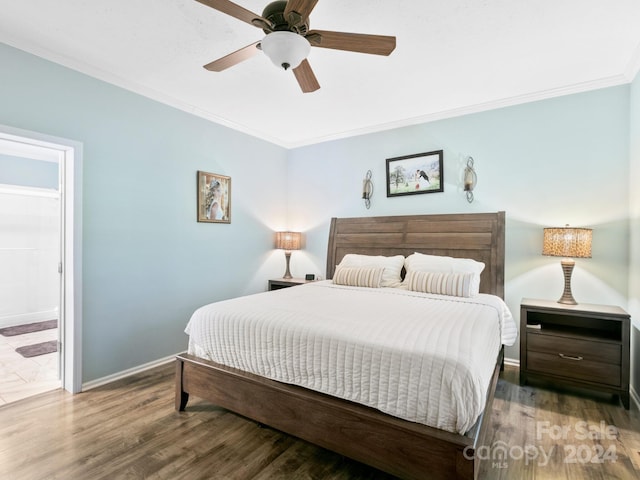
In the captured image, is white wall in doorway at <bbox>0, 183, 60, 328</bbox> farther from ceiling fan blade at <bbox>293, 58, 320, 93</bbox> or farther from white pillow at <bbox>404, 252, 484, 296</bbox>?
white pillow at <bbox>404, 252, 484, 296</bbox>

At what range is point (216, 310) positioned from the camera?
7.61ft

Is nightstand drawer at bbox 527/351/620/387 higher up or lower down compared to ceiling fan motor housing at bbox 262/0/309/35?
lower down

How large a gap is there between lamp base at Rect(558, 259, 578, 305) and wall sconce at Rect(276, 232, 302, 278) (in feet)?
9.82

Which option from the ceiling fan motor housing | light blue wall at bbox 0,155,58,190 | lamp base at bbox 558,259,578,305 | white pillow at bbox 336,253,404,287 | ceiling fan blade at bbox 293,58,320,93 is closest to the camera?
the ceiling fan motor housing

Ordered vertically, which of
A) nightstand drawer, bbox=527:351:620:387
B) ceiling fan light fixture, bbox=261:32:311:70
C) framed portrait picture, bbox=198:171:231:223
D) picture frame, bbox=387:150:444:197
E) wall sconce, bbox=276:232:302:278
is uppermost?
ceiling fan light fixture, bbox=261:32:311:70

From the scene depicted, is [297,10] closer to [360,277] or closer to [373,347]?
[373,347]

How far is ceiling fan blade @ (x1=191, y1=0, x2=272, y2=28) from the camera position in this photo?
5.22 feet

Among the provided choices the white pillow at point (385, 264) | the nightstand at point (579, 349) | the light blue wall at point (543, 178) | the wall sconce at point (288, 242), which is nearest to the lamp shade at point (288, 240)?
the wall sconce at point (288, 242)

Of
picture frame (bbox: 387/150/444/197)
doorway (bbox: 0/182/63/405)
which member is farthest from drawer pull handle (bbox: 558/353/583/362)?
doorway (bbox: 0/182/63/405)

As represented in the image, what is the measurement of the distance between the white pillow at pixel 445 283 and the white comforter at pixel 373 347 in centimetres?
19

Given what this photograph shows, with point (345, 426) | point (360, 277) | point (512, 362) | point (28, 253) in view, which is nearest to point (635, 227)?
point (512, 362)

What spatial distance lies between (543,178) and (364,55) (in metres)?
2.09

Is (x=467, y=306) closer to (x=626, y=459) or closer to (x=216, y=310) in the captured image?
(x=626, y=459)

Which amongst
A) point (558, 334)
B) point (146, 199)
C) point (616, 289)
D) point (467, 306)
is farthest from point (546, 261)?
point (146, 199)
